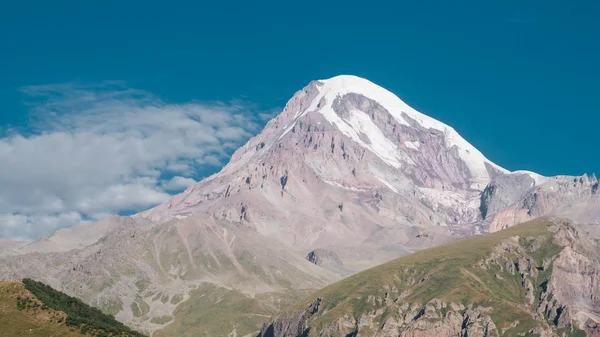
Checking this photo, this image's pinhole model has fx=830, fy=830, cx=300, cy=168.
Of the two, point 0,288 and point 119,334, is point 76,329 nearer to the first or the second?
point 119,334

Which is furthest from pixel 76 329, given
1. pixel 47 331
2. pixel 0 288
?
pixel 0 288

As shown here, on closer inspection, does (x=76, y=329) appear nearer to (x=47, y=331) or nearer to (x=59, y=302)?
(x=47, y=331)

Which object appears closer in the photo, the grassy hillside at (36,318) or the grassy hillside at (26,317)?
the grassy hillside at (26,317)

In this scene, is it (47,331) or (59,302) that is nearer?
(47,331)

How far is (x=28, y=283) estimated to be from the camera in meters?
196

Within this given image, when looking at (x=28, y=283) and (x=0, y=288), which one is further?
(x=28, y=283)

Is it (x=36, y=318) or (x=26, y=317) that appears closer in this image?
(x=26, y=317)

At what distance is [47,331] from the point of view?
555 feet

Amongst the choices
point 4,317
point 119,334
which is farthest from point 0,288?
point 119,334

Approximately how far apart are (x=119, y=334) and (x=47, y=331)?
15.8 metres

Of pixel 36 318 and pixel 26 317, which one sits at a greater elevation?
pixel 36 318

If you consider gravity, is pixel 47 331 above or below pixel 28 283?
below

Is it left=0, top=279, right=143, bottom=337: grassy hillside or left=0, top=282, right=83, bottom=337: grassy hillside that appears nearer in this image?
left=0, top=282, right=83, bottom=337: grassy hillside

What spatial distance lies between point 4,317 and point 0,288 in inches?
421
